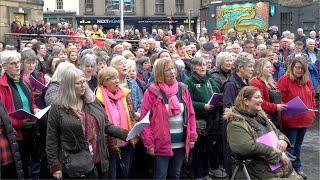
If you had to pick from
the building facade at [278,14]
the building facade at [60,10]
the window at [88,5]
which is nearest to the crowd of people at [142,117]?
the building facade at [278,14]

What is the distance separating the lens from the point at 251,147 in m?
4.72

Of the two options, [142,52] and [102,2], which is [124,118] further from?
[102,2]

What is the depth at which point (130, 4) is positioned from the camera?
43.2 metres

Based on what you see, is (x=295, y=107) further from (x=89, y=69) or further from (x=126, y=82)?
(x=89, y=69)

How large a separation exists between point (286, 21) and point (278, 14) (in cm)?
92

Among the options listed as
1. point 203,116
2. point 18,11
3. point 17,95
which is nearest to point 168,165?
point 203,116

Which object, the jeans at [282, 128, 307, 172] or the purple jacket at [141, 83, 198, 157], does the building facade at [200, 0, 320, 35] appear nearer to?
the jeans at [282, 128, 307, 172]

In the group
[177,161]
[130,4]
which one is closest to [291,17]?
[130,4]

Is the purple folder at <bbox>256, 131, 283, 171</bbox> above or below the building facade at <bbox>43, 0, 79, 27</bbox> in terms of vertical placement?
below

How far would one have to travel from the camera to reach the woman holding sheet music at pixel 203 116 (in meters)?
6.53

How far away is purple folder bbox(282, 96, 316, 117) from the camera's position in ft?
20.3

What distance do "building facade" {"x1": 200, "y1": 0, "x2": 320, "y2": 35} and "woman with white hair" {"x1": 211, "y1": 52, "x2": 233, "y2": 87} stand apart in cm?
1950

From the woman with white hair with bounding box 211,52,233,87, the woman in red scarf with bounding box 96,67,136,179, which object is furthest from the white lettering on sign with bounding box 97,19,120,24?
the woman in red scarf with bounding box 96,67,136,179

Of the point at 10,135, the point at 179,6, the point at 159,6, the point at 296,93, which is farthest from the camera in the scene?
the point at 179,6
